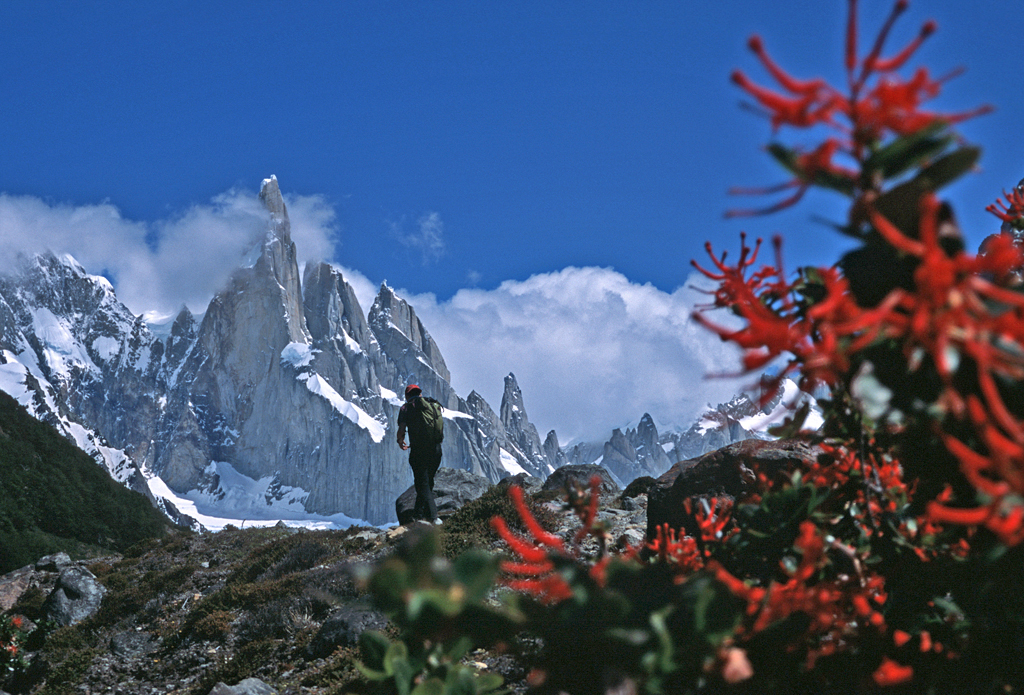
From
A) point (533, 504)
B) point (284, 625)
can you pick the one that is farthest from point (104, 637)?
point (533, 504)

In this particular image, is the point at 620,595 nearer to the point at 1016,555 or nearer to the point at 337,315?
the point at 1016,555

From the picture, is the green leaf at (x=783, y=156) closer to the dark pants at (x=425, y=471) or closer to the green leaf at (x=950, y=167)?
the green leaf at (x=950, y=167)

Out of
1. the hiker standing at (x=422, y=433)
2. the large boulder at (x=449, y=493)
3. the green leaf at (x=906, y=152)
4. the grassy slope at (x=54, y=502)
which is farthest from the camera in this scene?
the grassy slope at (x=54, y=502)

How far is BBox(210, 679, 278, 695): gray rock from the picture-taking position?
4.78 metres

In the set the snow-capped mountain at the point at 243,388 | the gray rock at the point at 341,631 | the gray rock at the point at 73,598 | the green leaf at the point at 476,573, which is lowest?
the green leaf at the point at 476,573

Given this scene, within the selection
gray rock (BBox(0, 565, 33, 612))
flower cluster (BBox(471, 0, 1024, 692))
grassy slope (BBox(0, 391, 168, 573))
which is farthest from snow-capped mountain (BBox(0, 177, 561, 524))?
flower cluster (BBox(471, 0, 1024, 692))

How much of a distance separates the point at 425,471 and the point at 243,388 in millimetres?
135683

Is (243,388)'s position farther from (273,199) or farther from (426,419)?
(426,419)

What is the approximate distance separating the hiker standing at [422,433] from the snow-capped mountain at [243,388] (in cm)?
11714

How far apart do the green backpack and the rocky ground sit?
4.19 ft

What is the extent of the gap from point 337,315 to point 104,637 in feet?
463

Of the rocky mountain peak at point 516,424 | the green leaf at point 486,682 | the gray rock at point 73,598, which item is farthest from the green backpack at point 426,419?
the rocky mountain peak at point 516,424

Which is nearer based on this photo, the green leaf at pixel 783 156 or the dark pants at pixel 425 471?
the green leaf at pixel 783 156

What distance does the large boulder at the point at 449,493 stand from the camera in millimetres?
12469
